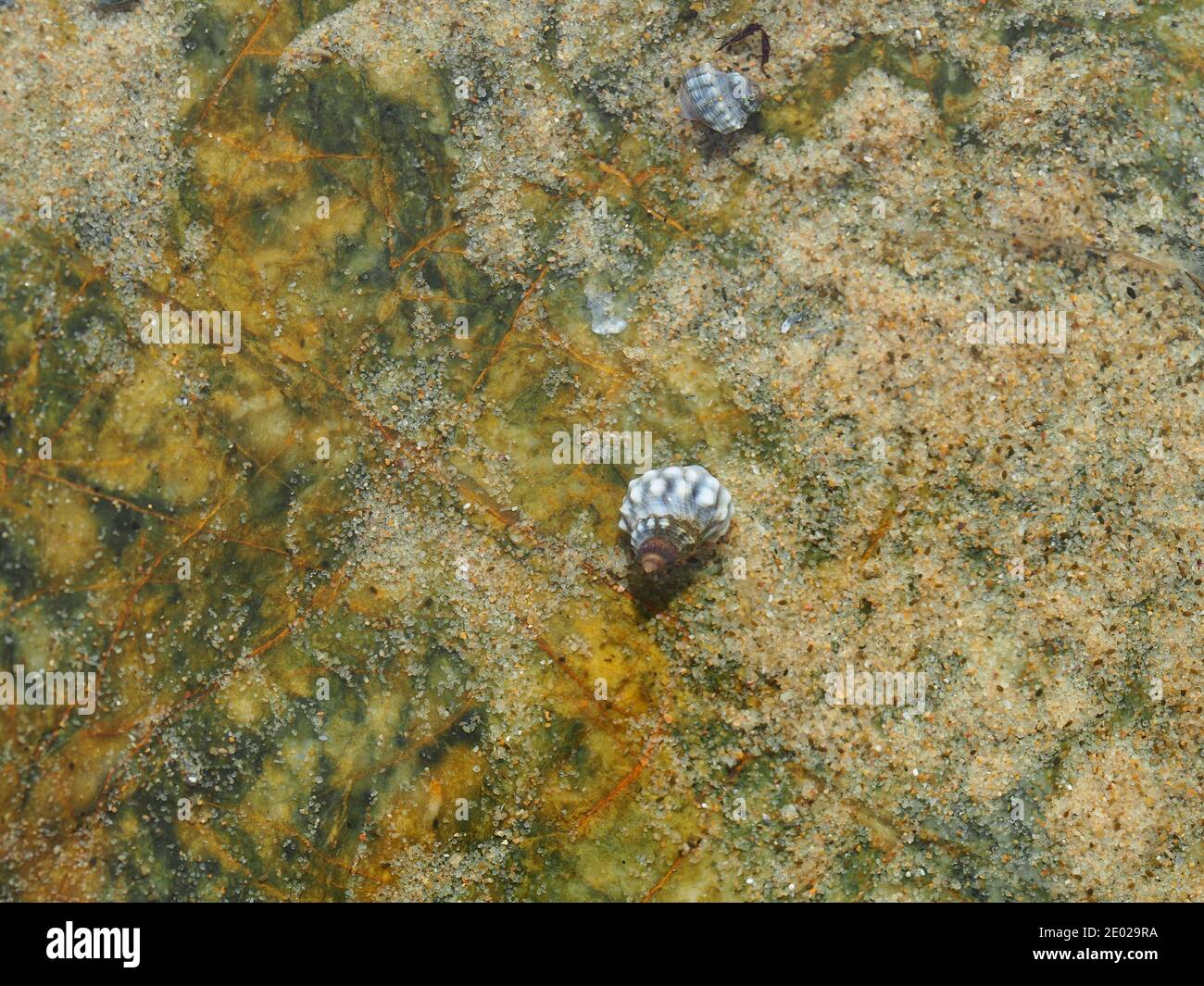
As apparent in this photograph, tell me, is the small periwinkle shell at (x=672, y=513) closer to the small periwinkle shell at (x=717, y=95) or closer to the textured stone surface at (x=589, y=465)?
the textured stone surface at (x=589, y=465)

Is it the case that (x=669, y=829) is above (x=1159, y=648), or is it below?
below

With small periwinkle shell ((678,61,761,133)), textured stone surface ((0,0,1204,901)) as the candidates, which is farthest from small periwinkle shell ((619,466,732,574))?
small periwinkle shell ((678,61,761,133))

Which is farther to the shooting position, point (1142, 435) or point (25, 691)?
point (25, 691)

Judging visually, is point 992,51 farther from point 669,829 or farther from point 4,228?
point 4,228

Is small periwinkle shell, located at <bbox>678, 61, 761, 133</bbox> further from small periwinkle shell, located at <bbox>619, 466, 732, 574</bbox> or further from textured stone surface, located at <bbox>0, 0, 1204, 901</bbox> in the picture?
small periwinkle shell, located at <bbox>619, 466, 732, 574</bbox>

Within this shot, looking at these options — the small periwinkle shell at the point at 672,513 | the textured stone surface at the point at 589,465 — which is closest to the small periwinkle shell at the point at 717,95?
the textured stone surface at the point at 589,465

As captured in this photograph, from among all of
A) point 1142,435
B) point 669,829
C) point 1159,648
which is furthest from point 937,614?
point 669,829
